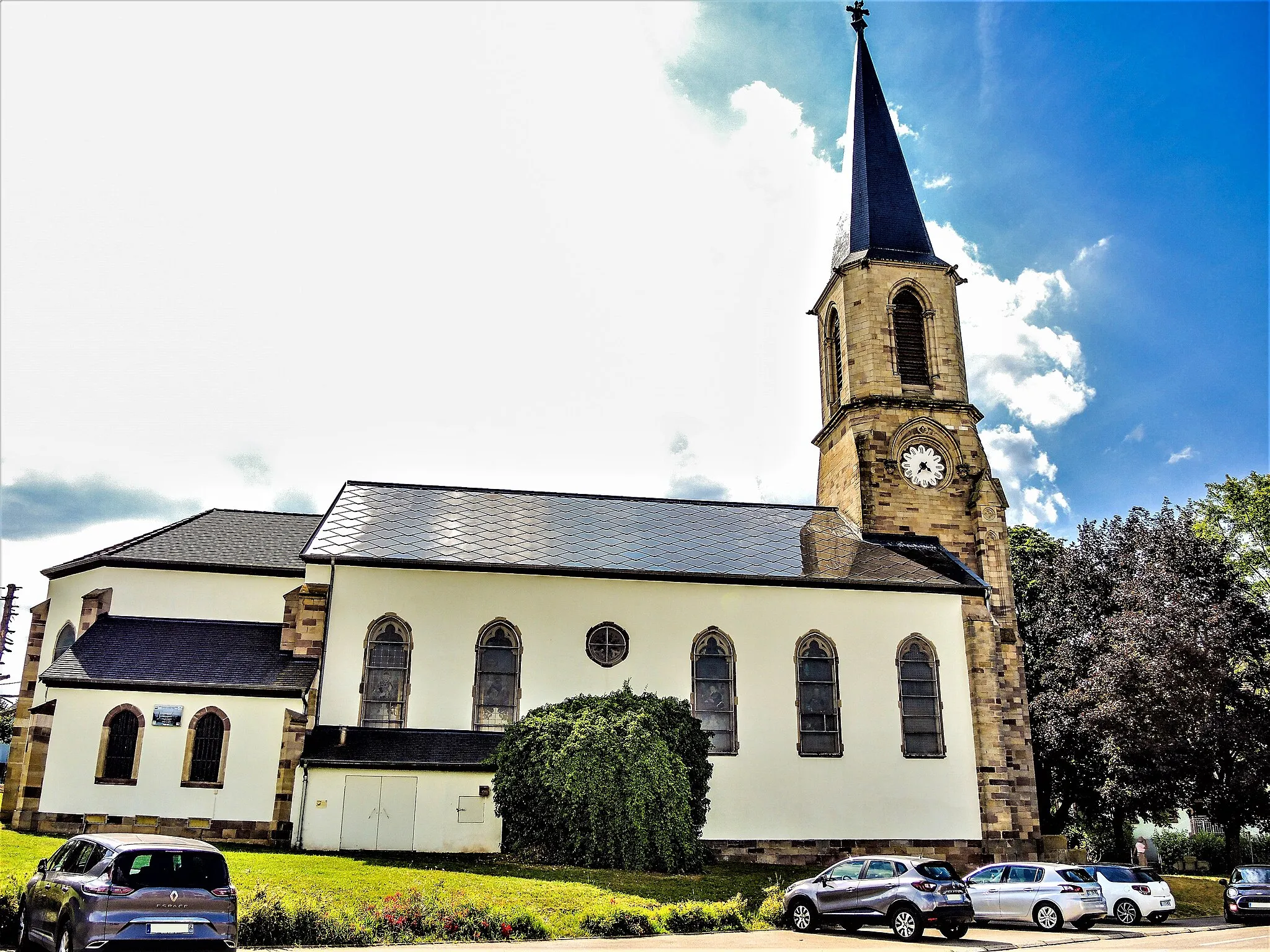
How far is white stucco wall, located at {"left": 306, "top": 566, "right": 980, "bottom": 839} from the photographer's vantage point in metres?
25.6

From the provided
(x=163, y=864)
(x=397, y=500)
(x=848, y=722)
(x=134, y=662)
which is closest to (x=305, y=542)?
(x=397, y=500)

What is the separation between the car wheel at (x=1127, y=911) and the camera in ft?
73.8

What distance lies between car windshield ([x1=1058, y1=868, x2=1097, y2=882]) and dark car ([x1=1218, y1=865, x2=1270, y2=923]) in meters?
5.48

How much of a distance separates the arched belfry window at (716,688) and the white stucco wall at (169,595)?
1218 centimetres

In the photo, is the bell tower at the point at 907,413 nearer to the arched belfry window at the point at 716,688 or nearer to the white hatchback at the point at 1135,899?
the white hatchback at the point at 1135,899

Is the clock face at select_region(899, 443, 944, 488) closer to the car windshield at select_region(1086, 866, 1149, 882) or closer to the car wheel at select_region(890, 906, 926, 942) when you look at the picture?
the car windshield at select_region(1086, 866, 1149, 882)

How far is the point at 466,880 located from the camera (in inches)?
732

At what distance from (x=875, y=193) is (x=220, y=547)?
88.7 ft

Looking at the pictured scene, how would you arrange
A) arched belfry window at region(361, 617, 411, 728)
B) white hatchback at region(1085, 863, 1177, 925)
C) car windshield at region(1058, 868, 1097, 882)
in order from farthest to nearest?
arched belfry window at region(361, 617, 411, 728) < white hatchback at region(1085, 863, 1177, 925) < car windshield at region(1058, 868, 1097, 882)

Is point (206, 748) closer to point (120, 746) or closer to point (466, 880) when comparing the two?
point (120, 746)

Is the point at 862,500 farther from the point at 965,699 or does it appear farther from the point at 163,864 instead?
the point at 163,864

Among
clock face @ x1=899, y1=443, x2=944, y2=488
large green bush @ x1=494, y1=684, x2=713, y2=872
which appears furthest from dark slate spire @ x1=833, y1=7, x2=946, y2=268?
large green bush @ x1=494, y1=684, x2=713, y2=872

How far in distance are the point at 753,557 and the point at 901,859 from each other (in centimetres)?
1280

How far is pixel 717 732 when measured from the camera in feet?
86.1
